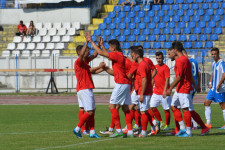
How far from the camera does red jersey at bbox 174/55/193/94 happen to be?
12.1m

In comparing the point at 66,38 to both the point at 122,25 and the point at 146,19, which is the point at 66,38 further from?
the point at 146,19

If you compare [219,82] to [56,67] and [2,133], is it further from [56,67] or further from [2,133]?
[56,67]

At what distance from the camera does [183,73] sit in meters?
12.2

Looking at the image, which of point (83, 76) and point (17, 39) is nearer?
point (83, 76)

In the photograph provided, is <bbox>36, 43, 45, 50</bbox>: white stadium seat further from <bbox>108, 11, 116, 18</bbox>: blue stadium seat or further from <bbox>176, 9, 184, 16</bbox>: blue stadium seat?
<bbox>176, 9, 184, 16</bbox>: blue stadium seat

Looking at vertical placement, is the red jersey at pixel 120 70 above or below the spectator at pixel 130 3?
below

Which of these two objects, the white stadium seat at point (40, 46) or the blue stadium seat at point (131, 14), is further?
the blue stadium seat at point (131, 14)

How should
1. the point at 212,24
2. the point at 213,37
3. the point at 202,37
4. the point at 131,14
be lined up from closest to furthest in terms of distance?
the point at 213,37
the point at 202,37
the point at 212,24
the point at 131,14

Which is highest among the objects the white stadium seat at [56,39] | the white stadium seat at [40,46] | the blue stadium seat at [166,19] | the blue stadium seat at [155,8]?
the blue stadium seat at [155,8]

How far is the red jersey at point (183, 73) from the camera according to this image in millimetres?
12148

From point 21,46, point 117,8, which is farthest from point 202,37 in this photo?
point 21,46

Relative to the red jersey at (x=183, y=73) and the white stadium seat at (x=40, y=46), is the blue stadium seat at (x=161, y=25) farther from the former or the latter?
the red jersey at (x=183, y=73)

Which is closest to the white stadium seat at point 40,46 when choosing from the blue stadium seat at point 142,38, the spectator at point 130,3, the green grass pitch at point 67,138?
the spectator at point 130,3

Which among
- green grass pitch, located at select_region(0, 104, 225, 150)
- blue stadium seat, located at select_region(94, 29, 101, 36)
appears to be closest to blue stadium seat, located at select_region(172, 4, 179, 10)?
blue stadium seat, located at select_region(94, 29, 101, 36)
